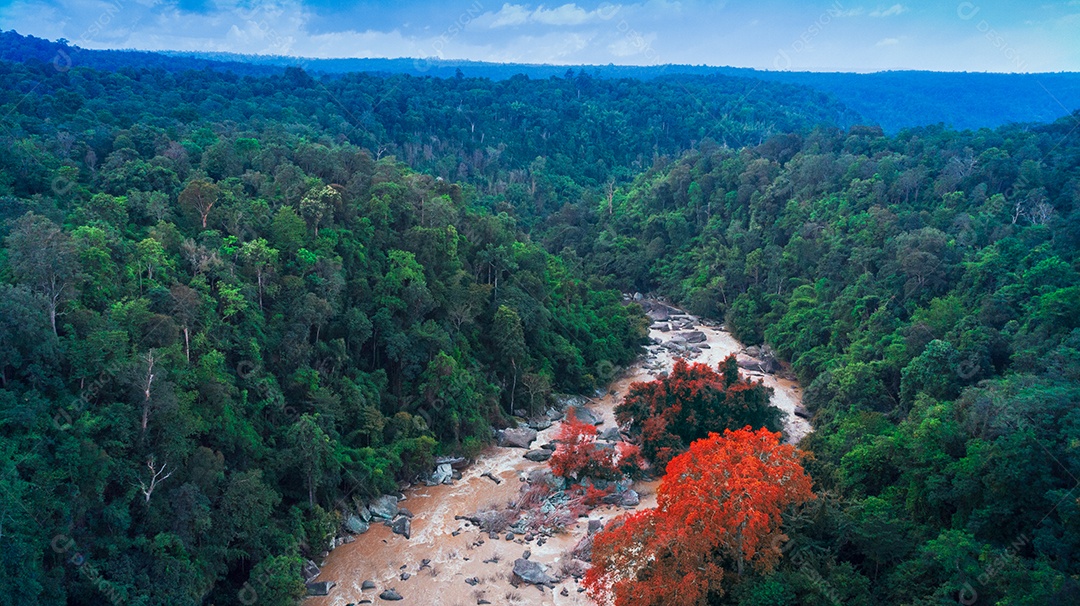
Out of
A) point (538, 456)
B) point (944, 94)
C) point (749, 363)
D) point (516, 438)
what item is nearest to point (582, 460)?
point (538, 456)

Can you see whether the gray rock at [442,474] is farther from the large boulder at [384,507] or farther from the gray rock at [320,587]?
the gray rock at [320,587]

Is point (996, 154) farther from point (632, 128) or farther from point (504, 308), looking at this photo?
point (632, 128)

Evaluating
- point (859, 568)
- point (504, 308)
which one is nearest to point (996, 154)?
point (504, 308)

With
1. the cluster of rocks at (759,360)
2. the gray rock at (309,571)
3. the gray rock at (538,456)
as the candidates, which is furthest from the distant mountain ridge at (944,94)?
the gray rock at (309,571)

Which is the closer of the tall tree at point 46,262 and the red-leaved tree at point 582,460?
the tall tree at point 46,262

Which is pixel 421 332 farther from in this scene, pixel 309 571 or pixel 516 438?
pixel 309 571

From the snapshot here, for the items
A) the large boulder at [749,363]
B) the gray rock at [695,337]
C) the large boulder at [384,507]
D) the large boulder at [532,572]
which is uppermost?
Answer: the large boulder at [532,572]
